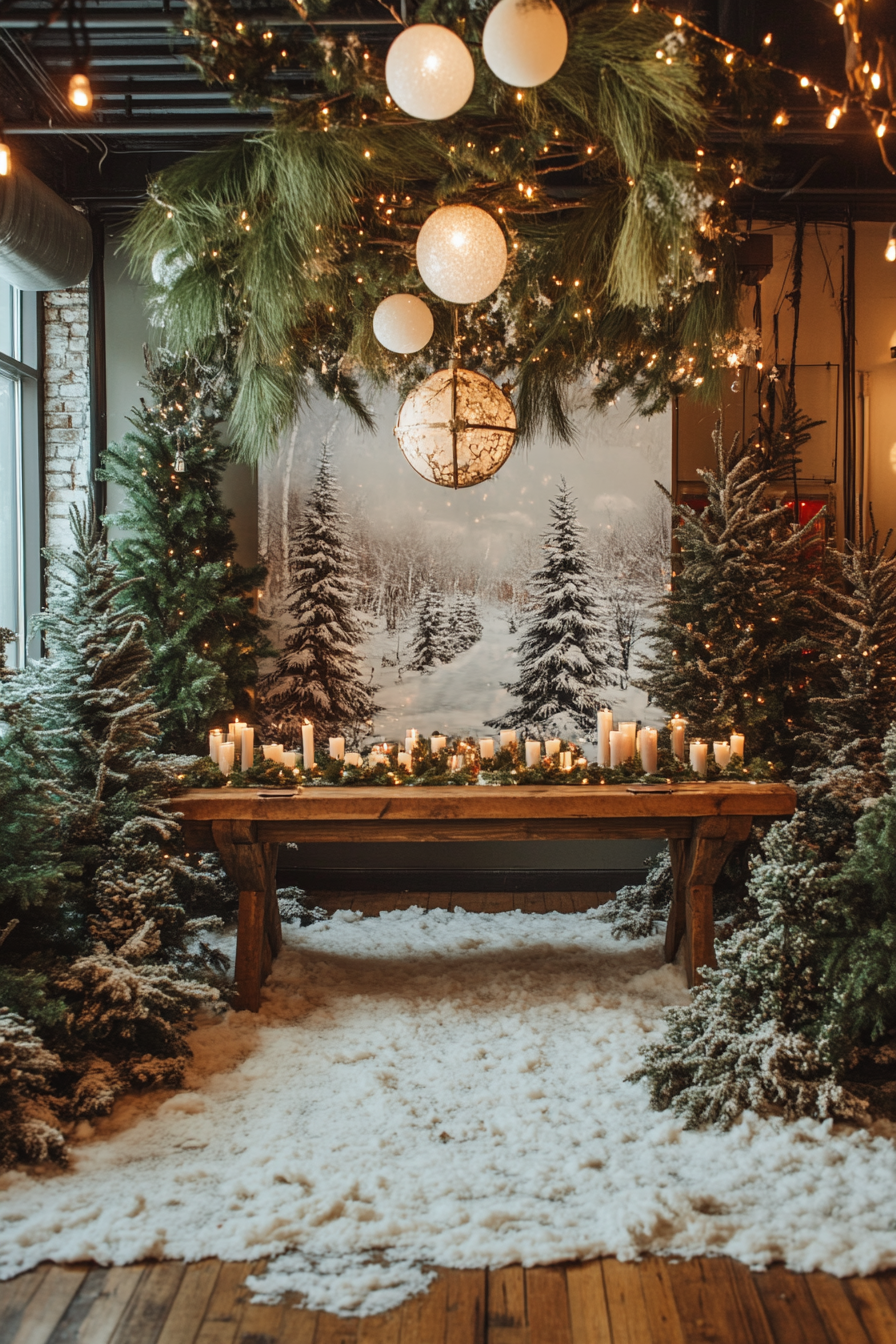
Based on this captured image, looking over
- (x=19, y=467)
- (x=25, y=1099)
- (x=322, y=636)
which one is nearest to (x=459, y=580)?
(x=322, y=636)

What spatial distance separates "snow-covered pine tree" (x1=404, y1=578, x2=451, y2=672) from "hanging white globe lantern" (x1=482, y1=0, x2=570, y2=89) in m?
3.00

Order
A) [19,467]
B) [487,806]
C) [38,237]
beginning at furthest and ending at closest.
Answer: [19,467] < [38,237] < [487,806]

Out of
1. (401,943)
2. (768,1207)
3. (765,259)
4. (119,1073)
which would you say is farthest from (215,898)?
(765,259)

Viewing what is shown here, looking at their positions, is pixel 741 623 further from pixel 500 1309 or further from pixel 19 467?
pixel 19 467

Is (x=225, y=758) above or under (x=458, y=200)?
under

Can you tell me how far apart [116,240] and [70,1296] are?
4515 mm

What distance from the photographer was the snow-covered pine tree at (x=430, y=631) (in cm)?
473

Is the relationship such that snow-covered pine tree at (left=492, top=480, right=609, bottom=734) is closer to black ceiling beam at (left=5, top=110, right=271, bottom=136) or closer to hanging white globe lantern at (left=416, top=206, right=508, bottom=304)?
black ceiling beam at (left=5, top=110, right=271, bottom=136)

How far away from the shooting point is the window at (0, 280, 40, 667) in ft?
14.1

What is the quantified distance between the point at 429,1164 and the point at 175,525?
294 centimetres

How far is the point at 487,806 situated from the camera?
3117mm

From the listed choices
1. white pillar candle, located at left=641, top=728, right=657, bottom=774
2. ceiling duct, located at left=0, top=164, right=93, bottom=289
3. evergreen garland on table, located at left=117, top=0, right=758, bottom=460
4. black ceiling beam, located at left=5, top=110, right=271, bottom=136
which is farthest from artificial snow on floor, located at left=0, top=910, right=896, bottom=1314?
black ceiling beam, located at left=5, top=110, right=271, bottom=136

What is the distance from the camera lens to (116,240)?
4574mm

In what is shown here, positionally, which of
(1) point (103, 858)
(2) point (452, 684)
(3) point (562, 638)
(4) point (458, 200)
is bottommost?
(1) point (103, 858)
